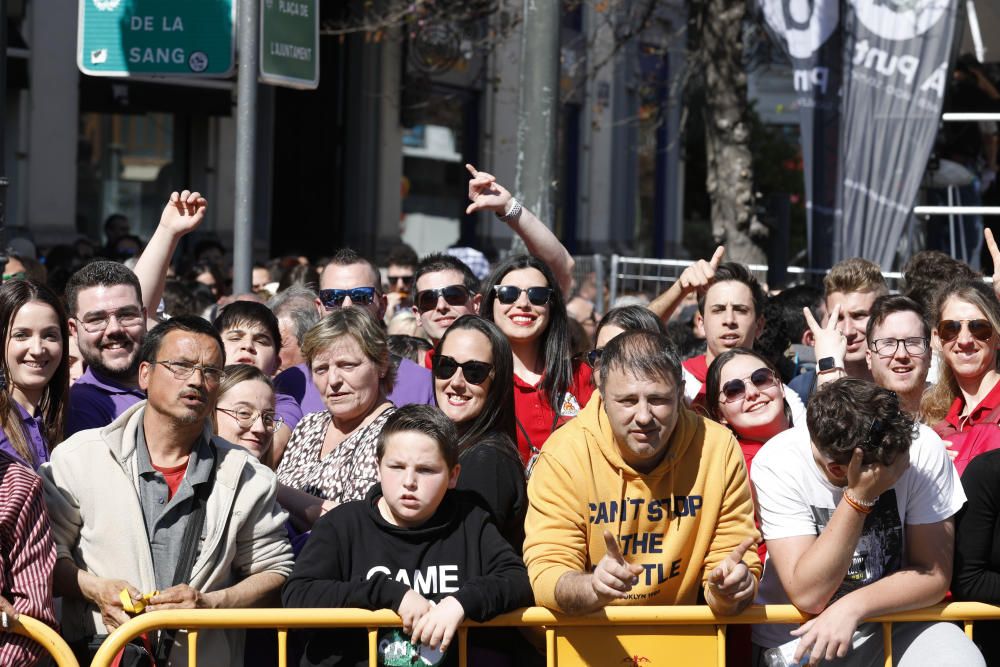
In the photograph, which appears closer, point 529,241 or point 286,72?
point 529,241

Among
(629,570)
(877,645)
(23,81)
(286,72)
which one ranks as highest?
(23,81)

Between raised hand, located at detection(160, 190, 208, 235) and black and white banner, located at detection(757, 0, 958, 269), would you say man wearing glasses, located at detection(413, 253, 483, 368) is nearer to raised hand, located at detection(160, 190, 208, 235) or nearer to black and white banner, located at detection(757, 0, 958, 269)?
raised hand, located at detection(160, 190, 208, 235)

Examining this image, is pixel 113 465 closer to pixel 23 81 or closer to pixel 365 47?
pixel 23 81

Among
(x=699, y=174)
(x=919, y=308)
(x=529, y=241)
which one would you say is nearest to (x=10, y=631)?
(x=529, y=241)

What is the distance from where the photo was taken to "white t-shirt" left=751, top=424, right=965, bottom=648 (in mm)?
4398

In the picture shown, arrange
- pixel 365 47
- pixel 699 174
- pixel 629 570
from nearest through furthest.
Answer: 1. pixel 629 570
2. pixel 365 47
3. pixel 699 174

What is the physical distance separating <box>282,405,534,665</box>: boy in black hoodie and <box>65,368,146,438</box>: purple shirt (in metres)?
1.28

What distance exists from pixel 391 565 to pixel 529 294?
1714 millimetres

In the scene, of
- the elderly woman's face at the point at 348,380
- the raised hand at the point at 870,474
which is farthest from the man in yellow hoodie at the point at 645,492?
the elderly woman's face at the point at 348,380

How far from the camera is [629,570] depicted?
400 cm

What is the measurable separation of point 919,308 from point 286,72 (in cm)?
335

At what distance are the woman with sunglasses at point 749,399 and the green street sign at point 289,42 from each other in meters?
2.88

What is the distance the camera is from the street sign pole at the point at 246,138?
22.4 feet

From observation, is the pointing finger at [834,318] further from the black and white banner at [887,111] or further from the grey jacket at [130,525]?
the black and white banner at [887,111]
